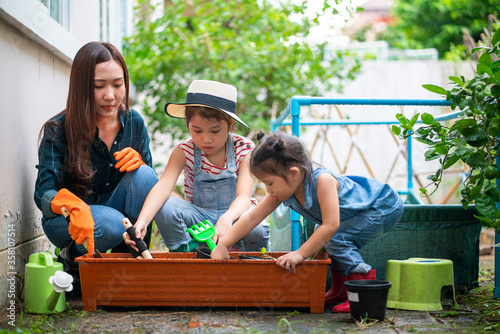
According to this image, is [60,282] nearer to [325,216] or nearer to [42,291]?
[42,291]

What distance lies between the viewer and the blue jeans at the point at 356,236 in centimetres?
211

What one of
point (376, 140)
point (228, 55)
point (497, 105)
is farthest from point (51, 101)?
point (376, 140)

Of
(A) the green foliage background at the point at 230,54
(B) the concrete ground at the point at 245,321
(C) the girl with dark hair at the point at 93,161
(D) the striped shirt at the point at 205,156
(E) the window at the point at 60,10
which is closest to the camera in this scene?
(B) the concrete ground at the point at 245,321

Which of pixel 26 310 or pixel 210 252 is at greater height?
pixel 210 252

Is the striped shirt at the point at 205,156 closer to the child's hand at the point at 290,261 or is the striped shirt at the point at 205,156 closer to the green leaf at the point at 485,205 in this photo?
the child's hand at the point at 290,261

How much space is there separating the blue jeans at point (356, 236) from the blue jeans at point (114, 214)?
2.84ft

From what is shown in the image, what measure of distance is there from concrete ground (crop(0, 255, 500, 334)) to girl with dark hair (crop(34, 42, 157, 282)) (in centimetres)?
29

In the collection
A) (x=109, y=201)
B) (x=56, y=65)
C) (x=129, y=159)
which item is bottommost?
(x=109, y=201)

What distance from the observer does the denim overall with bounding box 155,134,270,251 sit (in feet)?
7.70

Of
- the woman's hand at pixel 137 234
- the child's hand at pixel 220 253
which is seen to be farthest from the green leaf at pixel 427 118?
the woman's hand at pixel 137 234

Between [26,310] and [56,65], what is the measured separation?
1446 mm

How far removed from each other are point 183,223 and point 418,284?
100cm

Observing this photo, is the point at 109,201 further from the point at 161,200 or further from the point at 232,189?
the point at 232,189

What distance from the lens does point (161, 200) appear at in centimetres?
230
